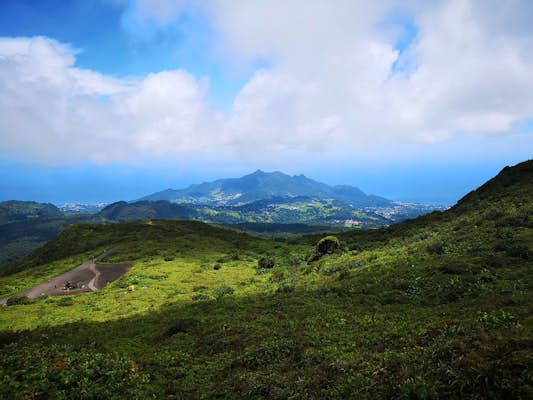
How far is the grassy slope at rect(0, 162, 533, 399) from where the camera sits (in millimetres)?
9609

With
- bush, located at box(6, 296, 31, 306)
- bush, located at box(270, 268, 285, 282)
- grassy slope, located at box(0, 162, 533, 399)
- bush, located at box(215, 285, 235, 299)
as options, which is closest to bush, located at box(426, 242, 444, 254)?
grassy slope, located at box(0, 162, 533, 399)

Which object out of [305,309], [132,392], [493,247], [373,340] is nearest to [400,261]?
[493,247]

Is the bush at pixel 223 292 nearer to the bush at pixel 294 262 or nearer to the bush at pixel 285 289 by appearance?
the bush at pixel 285 289

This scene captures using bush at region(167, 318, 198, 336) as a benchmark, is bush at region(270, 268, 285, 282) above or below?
below

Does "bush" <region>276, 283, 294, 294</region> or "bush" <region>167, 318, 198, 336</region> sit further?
"bush" <region>276, 283, 294, 294</region>

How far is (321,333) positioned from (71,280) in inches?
2117

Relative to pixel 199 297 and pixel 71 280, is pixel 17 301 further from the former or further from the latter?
pixel 199 297

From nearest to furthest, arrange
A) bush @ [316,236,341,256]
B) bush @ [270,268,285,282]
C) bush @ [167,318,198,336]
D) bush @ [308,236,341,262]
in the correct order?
bush @ [167,318,198,336] → bush @ [270,268,285,282] → bush @ [308,236,341,262] → bush @ [316,236,341,256]

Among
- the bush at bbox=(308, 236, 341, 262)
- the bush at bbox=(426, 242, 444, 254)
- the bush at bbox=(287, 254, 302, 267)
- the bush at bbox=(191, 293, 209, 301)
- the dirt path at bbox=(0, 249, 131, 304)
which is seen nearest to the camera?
the bush at bbox=(426, 242, 444, 254)

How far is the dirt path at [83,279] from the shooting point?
152ft

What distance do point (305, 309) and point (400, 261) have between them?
14.4m

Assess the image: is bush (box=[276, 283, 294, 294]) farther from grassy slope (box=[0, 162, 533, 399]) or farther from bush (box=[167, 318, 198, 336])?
bush (box=[167, 318, 198, 336])

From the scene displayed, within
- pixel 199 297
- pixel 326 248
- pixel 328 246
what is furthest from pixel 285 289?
pixel 328 246

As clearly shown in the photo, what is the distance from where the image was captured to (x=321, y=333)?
17.3 m
